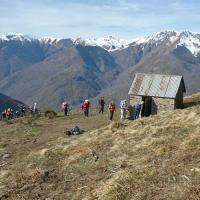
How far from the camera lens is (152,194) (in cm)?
1788

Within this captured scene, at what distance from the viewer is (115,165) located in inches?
937

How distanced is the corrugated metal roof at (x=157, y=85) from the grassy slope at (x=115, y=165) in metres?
16.6

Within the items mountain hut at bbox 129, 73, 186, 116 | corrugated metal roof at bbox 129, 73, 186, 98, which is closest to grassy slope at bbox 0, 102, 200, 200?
mountain hut at bbox 129, 73, 186, 116

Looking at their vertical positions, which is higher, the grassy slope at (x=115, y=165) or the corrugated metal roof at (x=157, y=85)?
the corrugated metal roof at (x=157, y=85)

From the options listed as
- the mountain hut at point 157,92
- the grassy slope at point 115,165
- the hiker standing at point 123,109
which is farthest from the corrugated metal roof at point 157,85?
the grassy slope at point 115,165

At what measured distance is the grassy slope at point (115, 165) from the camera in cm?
1875

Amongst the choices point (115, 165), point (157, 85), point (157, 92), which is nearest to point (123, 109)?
point (157, 92)

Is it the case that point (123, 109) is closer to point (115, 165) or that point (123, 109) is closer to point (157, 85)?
point (157, 85)

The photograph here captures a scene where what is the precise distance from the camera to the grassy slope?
18750 mm

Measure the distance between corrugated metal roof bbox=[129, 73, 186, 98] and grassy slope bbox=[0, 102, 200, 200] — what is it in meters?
16.6

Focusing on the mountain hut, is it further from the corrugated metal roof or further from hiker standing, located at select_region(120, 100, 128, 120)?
hiker standing, located at select_region(120, 100, 128, 120)

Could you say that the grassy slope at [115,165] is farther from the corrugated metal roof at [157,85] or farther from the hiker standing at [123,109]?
the corrugated metal roof at [157,85]

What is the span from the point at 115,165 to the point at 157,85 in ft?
101

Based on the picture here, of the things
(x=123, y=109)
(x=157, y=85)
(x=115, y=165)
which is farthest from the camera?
(x=157, y=85)
